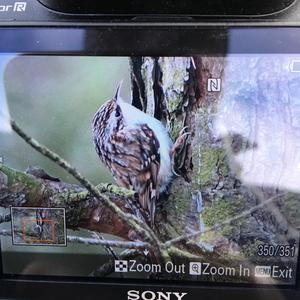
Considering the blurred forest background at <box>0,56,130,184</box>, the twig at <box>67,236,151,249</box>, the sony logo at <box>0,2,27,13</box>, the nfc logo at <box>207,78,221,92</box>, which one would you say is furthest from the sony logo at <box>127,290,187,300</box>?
the sony logo at <box>0,2,27,13</box>

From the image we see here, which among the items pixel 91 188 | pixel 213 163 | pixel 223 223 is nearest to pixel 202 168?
pixel 213 163

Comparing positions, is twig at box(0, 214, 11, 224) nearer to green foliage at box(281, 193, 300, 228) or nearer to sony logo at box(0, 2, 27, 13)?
sony logo at box(0, 2, 27, 13)

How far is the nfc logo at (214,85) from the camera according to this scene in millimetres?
1102

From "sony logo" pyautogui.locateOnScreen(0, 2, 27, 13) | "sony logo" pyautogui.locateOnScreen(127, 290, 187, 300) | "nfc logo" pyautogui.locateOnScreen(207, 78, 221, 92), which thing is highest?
"sony logo" pyautogui.locateOnScreen(0, 2, 27, 13)

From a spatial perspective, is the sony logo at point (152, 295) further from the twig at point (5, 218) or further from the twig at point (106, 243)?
the twig at point (5, 218)

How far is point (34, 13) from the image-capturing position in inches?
44.6

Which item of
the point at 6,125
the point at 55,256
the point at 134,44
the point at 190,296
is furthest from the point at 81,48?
the point at 190,296

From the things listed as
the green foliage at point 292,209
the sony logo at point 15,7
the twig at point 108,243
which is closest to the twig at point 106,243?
the twig at point 108,243

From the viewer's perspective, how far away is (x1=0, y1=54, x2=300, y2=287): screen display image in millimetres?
1108

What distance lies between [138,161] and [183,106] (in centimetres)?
15

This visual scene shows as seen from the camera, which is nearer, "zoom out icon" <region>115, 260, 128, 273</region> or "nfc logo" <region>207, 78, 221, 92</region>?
"nfc logo" <region>207, 78, 221, 92</region>

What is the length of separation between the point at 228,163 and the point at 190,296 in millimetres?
307

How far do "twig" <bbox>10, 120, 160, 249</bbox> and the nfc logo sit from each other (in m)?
0.31

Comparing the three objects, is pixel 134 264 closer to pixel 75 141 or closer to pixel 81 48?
pixel 75 141
